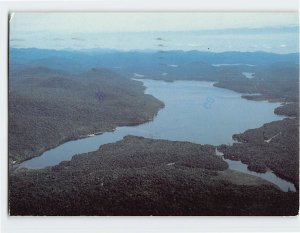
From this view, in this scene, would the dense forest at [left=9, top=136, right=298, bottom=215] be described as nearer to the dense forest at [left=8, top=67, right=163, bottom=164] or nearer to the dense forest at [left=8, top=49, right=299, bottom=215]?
the dense forest at [left=8, top=49, right=299, bottom=215]

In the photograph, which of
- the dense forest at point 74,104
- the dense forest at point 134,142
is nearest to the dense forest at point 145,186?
the dense forest at point 134,142

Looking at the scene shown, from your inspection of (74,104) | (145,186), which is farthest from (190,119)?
(74,104)

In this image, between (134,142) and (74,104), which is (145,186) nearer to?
(134,142)

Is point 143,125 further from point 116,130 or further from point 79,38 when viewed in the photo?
point 79,38

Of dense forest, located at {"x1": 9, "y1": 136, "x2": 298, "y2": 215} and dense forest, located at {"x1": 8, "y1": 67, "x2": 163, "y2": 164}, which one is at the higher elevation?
dense forest, located at {"x1": 8, "y1": 67, "x2": 163, "y2": 164}

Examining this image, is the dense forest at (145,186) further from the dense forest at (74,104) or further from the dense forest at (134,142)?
the dense forest at (74,104)

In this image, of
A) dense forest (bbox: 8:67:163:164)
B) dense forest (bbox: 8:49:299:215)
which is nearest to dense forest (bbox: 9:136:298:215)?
dense forest (bbox: 8:49:299:215)

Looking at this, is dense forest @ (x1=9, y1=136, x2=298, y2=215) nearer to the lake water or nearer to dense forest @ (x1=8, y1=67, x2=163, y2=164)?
the lake water

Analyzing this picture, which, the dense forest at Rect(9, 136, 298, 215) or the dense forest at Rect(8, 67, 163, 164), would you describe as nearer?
the dense forest at Rect(9, 136, 298, 215)
